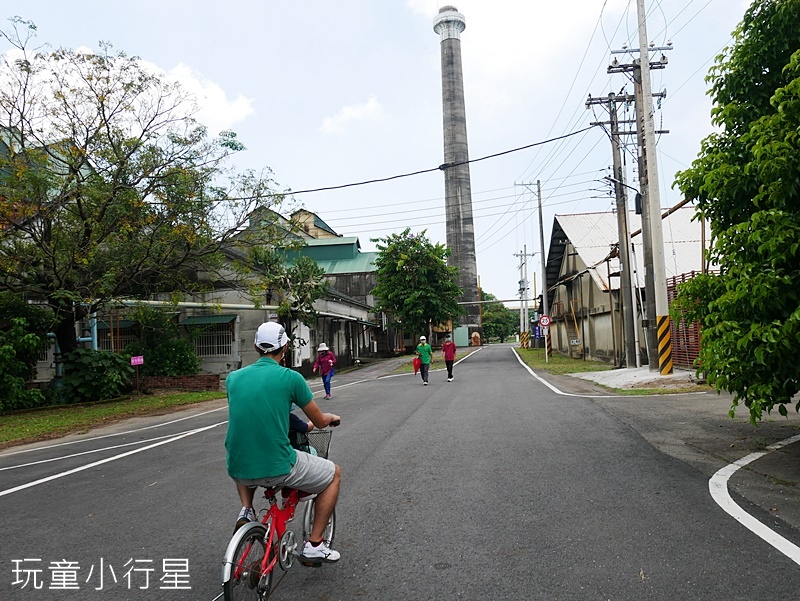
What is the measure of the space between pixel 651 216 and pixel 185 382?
16.6 m

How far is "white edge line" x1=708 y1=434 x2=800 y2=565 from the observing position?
4.42 m

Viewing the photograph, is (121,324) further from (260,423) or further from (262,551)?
(262,551)

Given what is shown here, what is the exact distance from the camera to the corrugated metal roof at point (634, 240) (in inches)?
1091

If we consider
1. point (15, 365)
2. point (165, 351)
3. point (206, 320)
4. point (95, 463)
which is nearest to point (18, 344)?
point (15, 365)

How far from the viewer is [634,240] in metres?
29.2

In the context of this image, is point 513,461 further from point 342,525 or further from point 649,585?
point 649,585

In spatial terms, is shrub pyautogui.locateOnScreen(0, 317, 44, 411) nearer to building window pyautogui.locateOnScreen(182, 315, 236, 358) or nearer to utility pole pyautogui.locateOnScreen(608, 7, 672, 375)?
building window pyautogui.locateOnScreen(182, 315, 236, 358)

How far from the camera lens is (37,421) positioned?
1570 centimetres

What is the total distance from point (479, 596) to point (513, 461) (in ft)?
12.7

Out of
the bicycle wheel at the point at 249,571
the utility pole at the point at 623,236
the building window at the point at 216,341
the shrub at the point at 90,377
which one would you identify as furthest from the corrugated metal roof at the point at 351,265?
the bicycle wheel at the point at 249,571

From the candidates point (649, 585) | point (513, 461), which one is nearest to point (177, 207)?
point (513, 461)

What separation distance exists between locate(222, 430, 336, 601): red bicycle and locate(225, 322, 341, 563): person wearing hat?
0.13m

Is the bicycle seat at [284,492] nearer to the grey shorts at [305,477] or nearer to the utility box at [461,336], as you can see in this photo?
the grey shorts at [305,477]

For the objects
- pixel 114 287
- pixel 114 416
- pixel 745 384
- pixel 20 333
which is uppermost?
pixel 114 287
